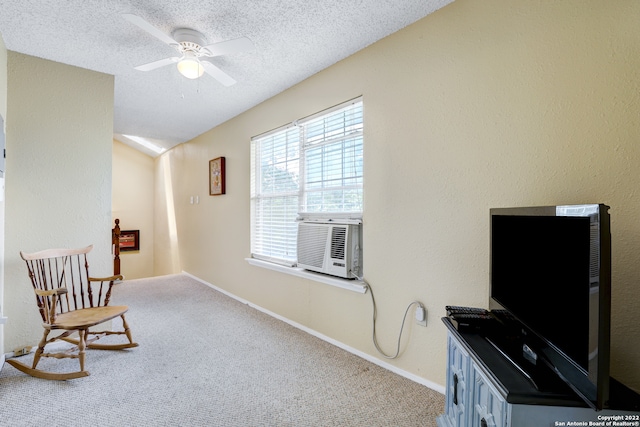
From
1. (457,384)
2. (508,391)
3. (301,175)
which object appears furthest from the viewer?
(301,175)

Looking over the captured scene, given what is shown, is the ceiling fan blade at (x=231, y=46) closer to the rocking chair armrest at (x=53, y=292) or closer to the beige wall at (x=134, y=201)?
the rocking chair armrest at (x=53, y=292)

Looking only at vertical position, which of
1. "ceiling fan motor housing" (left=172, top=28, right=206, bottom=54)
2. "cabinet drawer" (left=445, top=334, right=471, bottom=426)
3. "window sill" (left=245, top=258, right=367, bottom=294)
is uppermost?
"ceiling fan motor housing" (left=172, top=28, right=206, bottom=54)

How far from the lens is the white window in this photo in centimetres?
257

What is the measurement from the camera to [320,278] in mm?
2684

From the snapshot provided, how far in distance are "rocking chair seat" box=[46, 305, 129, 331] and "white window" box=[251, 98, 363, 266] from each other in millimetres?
1521

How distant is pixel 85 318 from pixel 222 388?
1140mm

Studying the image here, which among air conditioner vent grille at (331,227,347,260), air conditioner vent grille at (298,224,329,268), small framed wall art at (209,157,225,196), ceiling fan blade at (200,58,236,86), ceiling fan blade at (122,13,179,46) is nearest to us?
ceiling fan blade at (122,13,179,46)

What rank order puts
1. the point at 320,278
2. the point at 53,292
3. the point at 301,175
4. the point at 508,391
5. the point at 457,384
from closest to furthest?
the point at 508,391 < the point at 457,384 < the point at 53,292 < the point at 320,278 < the point at 301,175

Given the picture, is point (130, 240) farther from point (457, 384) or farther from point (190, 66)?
point (457, 384)

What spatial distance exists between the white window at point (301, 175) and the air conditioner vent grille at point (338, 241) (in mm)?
182

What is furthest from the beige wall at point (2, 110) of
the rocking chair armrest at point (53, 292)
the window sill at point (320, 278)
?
the window sill at point (320, 278)

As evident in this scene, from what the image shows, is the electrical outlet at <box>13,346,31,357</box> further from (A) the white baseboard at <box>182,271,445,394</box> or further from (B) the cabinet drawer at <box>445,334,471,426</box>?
(B) the cabinet drawer at <box>445,334,471,426</box>

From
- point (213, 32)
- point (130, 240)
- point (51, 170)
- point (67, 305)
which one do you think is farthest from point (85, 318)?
point (130, 240)

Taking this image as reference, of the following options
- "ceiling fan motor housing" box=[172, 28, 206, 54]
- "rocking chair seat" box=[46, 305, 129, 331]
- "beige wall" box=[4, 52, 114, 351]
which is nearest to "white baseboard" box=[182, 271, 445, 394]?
"rocking chair seat" box=[46, 305, 129, 331]
